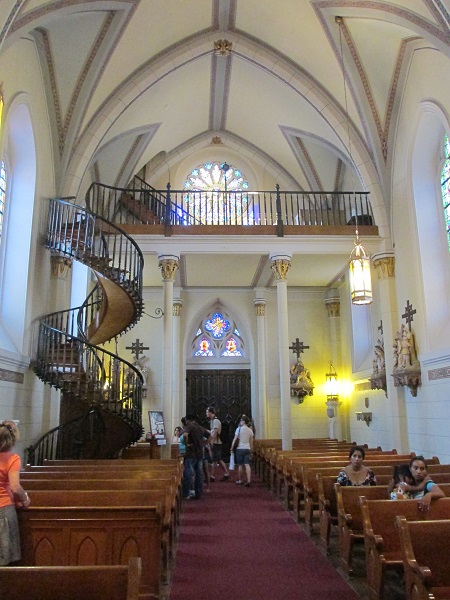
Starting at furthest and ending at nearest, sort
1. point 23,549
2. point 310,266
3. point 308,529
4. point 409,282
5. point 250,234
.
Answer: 1. point 310,266
2. point 250,234
3. point 409,282
4. point 308,529
5. point 23,549

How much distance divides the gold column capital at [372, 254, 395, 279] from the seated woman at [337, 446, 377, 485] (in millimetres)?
6921

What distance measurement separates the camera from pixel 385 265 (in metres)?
12.0

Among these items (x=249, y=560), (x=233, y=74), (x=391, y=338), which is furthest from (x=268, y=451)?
(x=233, y=74)

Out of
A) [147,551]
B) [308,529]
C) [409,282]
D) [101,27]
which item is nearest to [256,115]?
[101,27]

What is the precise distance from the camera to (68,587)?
247 cm

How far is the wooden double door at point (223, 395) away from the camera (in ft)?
57.2

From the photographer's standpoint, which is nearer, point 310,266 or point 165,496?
point 165,496

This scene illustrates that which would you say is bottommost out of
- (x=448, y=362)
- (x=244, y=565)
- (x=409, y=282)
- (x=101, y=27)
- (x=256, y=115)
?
(x=244, y=565)

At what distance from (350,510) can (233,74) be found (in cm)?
1164

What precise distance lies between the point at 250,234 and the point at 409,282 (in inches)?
156

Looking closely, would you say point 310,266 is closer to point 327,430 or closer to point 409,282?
point 409,282

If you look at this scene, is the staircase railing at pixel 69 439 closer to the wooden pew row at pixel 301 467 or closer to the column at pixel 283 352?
the column at pixel 283 352

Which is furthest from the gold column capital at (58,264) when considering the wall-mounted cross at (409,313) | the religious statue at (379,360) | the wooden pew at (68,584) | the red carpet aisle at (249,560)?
the wooden pew at (68,584)

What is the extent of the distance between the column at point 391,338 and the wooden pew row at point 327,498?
4.30 metres
